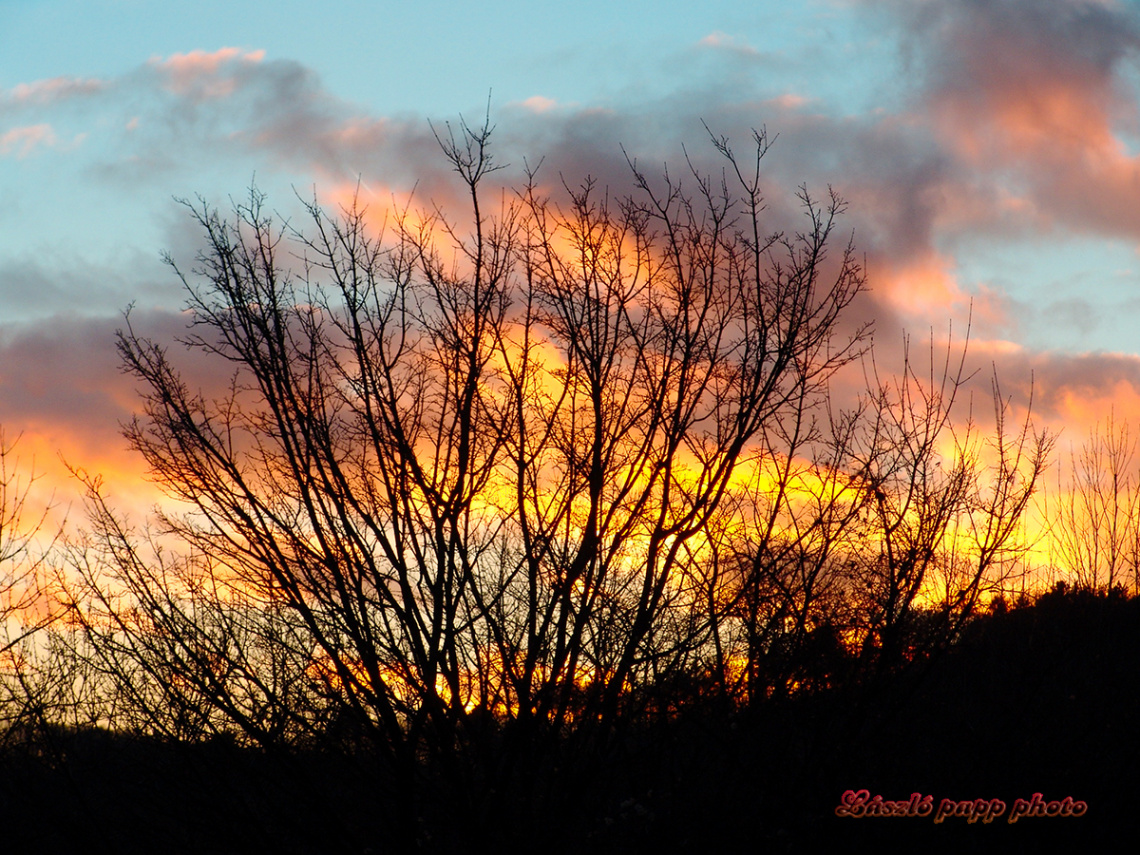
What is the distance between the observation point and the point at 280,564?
6.98 m

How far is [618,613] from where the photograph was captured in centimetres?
709

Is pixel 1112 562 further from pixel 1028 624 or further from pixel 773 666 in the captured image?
pixel 773 666

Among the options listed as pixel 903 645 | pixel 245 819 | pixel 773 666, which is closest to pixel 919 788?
pixel 903 645

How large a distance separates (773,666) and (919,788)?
6.16m

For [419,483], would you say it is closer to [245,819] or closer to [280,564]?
[280,564]

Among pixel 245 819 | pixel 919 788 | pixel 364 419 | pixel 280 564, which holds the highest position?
pixel 364 419

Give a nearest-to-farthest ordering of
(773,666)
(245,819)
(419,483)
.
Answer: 1. (419,483)
2. (245,819)
3. (773,666)

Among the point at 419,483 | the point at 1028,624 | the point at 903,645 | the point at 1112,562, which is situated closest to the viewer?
the point at 419,483

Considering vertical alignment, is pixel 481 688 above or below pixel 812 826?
above

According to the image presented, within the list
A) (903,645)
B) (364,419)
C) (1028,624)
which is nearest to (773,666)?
(903,645)

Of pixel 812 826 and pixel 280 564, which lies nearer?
pixel 280 564

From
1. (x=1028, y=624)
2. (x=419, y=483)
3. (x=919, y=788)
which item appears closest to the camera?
(x=419, y=483)

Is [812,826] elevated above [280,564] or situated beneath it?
situated beneath

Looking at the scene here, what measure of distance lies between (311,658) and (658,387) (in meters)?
3.48
